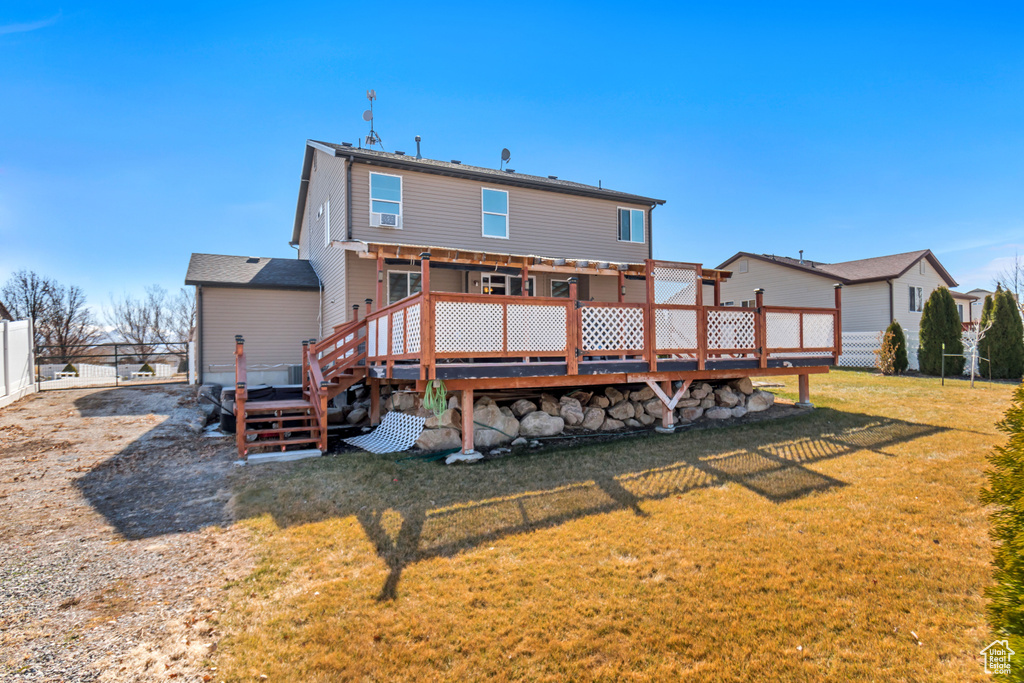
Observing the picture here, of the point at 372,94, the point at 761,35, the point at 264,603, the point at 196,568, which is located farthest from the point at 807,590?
the point at 372,94

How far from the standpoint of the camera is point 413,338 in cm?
707

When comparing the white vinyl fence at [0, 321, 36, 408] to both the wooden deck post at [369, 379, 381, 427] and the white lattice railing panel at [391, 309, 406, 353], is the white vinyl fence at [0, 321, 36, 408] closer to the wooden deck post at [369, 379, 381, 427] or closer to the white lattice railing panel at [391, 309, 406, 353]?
the wooden deck post at [369, 379, 381, 427]

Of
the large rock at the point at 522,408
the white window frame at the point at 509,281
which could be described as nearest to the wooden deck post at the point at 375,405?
the large rock at the point at 522,408

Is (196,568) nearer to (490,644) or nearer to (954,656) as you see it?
(490,644)

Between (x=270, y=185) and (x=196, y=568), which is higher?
(x=270, y=185)

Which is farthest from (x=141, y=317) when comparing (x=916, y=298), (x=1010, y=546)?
(x=916, y=298)

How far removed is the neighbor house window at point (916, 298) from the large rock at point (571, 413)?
2296 centimetres

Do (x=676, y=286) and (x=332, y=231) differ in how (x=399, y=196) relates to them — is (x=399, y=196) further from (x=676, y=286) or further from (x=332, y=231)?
(x=676, y=286)

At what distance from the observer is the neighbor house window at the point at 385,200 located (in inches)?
486

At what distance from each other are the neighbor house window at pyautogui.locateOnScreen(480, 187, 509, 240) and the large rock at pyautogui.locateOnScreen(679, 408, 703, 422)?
7408 mm

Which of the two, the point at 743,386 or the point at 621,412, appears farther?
the point at 743,386

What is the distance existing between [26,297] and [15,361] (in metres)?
20.0

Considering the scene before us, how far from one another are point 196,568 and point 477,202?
1158 centimetres

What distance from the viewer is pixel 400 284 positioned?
494 inches
